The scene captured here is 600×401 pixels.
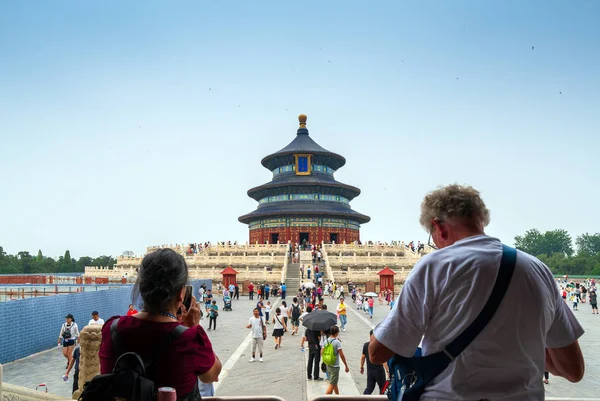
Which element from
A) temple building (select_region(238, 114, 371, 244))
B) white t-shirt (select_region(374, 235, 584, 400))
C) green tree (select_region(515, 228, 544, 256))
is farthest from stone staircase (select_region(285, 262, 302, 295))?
green tree (select_region(515, 228, 544, 256))

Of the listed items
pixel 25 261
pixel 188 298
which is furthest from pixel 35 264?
pixel 188 298

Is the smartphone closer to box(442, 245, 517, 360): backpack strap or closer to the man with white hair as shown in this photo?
the man with white hair

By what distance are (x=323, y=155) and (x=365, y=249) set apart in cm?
2146

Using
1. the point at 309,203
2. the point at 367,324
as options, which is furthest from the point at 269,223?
the point at 367,324

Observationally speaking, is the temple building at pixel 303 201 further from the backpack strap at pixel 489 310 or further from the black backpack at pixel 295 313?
A: the backpack strap at pixel 489 310

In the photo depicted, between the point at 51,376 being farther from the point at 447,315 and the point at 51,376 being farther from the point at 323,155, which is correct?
the point at 323,155

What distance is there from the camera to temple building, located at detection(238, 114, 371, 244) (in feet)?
184

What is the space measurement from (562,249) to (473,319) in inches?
4772

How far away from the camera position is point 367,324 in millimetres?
19719

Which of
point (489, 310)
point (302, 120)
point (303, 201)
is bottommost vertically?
point (489, 310)

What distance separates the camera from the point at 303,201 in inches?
2280

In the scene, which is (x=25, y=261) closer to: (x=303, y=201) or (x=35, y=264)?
(x=35, y=264)

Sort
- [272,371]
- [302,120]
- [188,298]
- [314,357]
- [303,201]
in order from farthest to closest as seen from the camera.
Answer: [302,120] → [303,201] → [272,371] → [314,357] → [188,298]

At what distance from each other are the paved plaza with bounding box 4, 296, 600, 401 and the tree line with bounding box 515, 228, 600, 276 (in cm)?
7153
